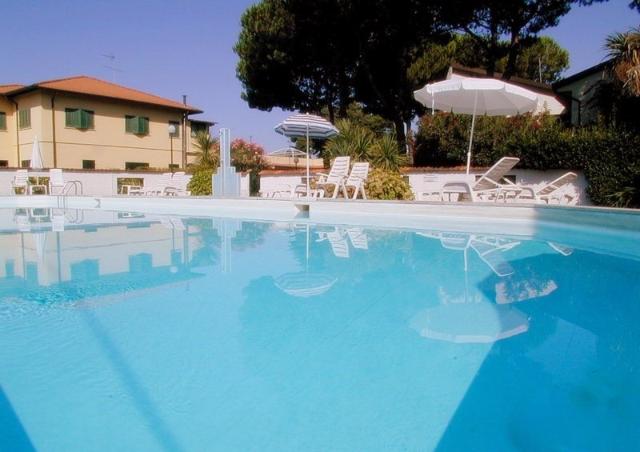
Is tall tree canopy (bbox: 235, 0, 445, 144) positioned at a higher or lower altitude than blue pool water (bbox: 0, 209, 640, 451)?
higher

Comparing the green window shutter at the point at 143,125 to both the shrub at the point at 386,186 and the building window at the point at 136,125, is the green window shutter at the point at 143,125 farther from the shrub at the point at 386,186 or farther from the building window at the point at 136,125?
the shrub at the point at 386,186

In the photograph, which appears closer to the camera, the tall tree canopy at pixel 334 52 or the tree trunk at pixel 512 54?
the tree trunk at pixel 512 54

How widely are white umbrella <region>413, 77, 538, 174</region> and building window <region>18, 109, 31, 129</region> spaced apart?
78.1 feet

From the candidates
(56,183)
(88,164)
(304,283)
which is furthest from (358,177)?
(88,164)

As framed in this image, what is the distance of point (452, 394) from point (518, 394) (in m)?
0.31

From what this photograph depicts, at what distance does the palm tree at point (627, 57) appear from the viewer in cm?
1159

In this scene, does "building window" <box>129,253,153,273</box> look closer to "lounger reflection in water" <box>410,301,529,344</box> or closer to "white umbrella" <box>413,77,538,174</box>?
"lounger reflection in water" <box>410,301,529,344</box>

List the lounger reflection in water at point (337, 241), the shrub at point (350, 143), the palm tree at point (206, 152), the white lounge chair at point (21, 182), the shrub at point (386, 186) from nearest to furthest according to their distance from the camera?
the lounger reflection in water at point (337, 241) → the shrub at point (386, 186) → the shrub at point (350, 143) → the palm tree at point (206, 152) → the white lounge chair at point (21, 182)

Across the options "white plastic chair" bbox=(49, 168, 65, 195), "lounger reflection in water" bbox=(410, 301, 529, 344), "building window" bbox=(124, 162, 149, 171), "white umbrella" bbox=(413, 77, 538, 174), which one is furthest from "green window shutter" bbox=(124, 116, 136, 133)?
"lounger reflection in water" bbox=(410, 301, 529, 344)

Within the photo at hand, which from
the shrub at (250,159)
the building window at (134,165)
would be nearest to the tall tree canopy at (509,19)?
the shrub at (250,159)

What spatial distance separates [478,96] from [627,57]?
192 inches

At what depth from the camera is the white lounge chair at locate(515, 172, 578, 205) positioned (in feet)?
33.3

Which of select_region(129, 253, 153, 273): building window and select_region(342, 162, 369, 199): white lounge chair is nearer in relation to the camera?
select_region(129, 253, 153, 273): building window

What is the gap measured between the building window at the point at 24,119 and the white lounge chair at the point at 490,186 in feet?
82.7
